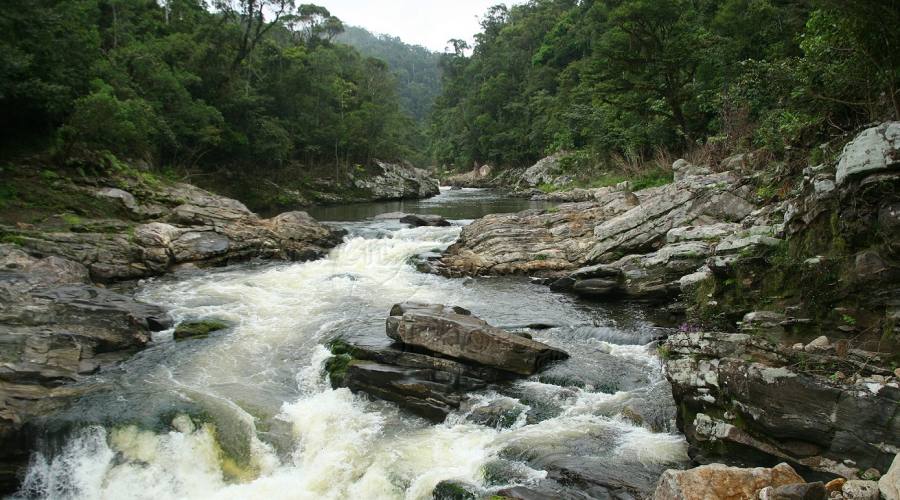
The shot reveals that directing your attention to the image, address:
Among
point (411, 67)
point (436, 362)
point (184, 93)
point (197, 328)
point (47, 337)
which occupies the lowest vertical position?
point (197, 328)

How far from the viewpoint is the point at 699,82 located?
2652cm

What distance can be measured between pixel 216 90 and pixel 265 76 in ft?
21.6

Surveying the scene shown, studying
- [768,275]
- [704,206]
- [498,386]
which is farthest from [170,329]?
[704,206]

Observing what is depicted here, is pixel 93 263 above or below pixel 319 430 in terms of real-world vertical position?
above

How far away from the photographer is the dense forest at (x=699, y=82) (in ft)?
36.2

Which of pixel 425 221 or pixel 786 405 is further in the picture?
pixel 425 221

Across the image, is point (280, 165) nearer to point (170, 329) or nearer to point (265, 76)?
point (265, 76)

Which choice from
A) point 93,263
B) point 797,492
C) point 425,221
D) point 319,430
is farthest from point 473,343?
point 425,221

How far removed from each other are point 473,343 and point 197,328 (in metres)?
6.85

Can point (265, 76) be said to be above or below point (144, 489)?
above

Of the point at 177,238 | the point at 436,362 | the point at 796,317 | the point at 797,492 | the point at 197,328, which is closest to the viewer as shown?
the point at 797,492

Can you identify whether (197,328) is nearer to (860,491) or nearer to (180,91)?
(860,491)

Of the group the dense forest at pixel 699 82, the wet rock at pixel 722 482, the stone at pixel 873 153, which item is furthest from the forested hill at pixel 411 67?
the wet rock at pixel 722 482

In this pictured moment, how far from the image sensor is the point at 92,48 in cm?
2139
